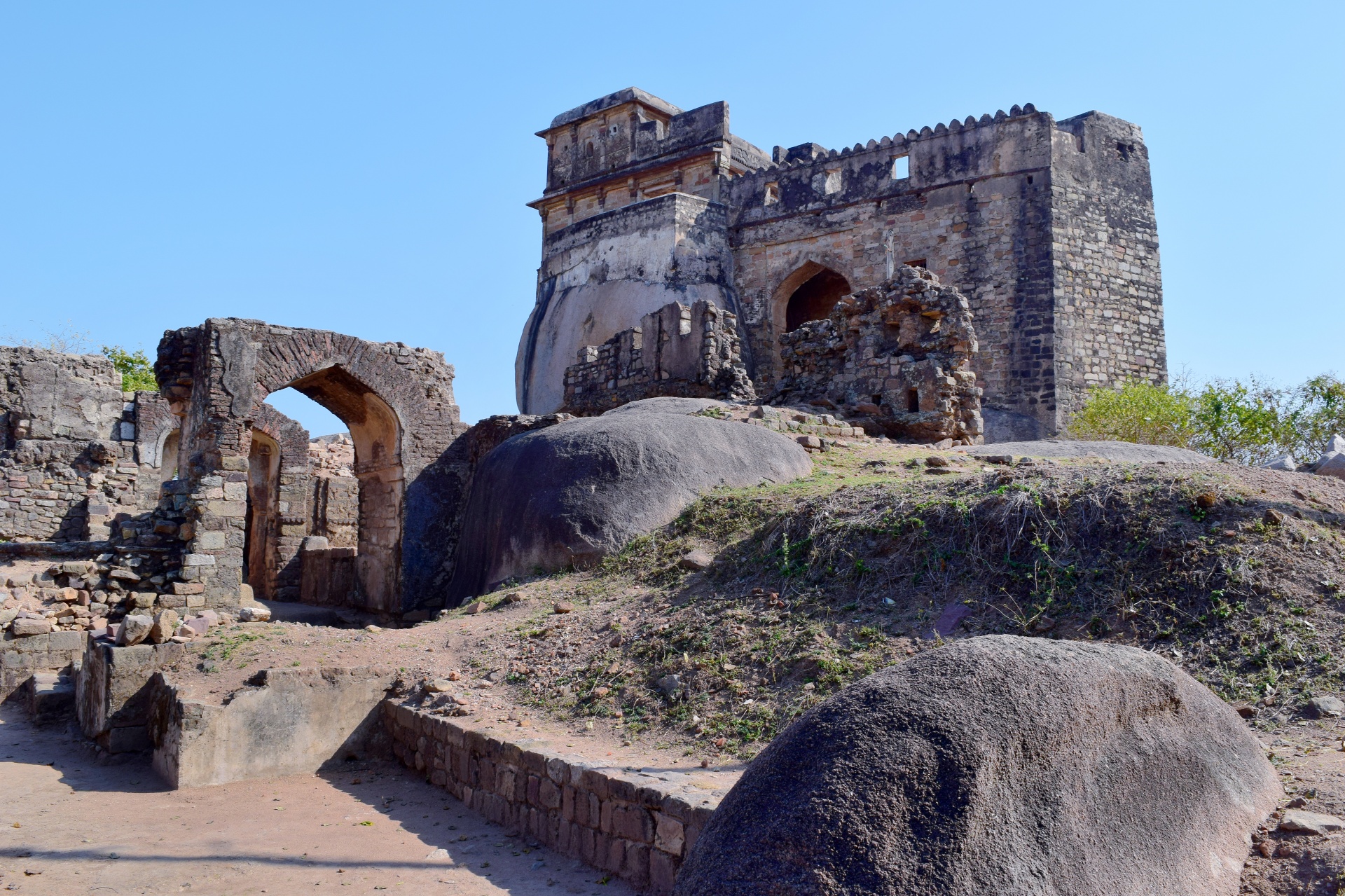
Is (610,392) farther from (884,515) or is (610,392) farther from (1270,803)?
(1270,803)

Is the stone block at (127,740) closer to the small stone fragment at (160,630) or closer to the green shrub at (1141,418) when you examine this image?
the small stone fragment at (160,630)

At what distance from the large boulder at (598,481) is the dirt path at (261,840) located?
2761 mm

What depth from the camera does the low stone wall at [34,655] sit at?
332 inches

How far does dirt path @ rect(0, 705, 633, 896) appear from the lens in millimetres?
4348

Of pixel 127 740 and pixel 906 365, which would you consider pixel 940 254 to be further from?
pixel 127 740

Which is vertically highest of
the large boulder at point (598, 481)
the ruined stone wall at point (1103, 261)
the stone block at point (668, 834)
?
the ruined stone wall at point (1103, 261)

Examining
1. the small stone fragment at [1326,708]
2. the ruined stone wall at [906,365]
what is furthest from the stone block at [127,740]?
the ruined stone wall at [906,365]

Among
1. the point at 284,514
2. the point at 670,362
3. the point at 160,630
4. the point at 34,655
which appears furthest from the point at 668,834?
the point at 284,514

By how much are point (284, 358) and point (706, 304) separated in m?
5.45

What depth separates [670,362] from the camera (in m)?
13.6

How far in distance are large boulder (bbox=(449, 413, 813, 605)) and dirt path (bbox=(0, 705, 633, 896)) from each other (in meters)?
2.76

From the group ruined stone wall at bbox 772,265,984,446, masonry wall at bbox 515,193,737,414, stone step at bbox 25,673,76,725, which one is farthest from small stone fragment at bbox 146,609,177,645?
masonry wall at bbox 515,193,737,414

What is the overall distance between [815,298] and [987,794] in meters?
20.9

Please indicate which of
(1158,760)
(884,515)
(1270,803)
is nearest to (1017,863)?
(1158,760)
